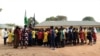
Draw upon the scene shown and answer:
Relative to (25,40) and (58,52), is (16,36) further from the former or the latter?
(58,52)

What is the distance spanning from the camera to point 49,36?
2003 centimetres

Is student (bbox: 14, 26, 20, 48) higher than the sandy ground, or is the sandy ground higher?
student (bbox: 14, 26, 20, 48)

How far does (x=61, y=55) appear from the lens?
17.1 meters

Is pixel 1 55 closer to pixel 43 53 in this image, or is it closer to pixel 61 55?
pixel 43 53

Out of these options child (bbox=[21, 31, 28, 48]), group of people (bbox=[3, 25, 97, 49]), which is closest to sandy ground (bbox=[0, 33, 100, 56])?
group of people (bbox=[3, 25, 97, 49])

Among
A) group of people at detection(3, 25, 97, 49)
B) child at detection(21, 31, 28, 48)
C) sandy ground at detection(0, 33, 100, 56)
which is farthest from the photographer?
A: child at detection(21, 31, 28, 48)

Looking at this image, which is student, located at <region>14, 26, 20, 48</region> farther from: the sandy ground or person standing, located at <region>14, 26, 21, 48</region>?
the sandy ground

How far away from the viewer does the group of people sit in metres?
19.9

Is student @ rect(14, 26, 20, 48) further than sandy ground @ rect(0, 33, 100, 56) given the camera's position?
Yes

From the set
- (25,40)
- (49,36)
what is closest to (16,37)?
(25,40)

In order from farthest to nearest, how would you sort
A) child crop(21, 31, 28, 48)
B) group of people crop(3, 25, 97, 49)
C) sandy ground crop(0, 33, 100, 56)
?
child crop(21, 31, 28, 48), group of people crop(3, 25, 97, 49), sandy ground crop(0, 33, 100, 56)

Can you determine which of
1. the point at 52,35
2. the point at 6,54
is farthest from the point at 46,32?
the point at 6,54

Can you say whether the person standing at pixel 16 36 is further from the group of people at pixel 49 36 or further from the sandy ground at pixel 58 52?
the sandy ground at pixel 58 52

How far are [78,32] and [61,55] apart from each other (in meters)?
4.52
